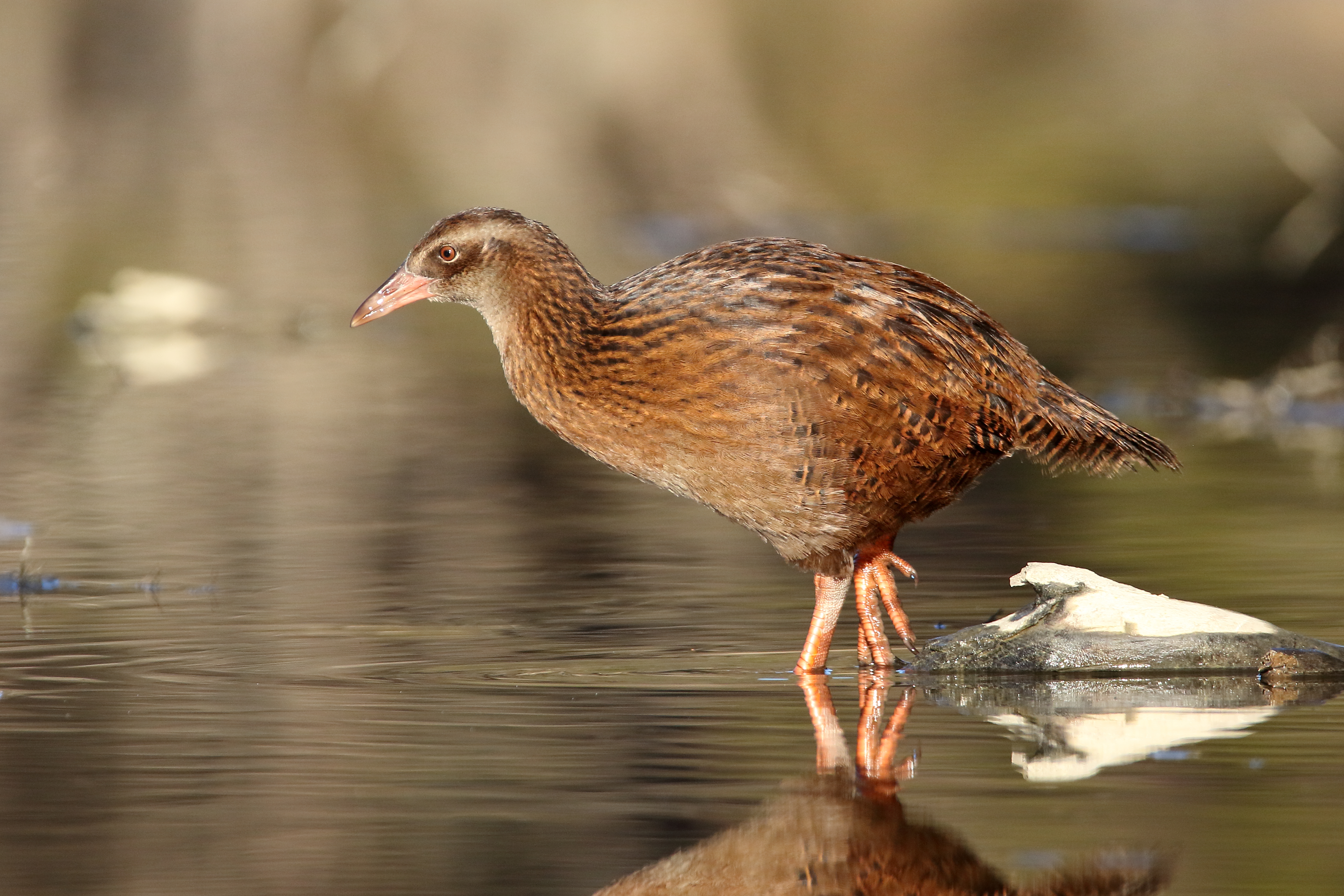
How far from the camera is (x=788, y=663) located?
8117 mm

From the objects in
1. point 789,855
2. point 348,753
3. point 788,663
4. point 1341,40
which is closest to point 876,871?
point 789,855

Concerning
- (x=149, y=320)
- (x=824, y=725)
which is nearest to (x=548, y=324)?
(x=824, y=725)

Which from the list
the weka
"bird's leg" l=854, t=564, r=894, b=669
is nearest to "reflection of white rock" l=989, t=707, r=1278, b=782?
"bird's leg" l=854, t=564, r=894, b=669

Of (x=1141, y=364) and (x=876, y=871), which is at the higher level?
(x=1141, y=364)

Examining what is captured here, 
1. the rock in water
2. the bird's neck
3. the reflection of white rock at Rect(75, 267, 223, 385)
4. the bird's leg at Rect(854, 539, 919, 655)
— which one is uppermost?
the reflection of white rock at Rect(75, 267, 223, 385)

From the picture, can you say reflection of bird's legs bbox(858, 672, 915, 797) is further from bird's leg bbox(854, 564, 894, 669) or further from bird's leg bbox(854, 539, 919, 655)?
bird's leg bbox(854, 539, 919, 655)

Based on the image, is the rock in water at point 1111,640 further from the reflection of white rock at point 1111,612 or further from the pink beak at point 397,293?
the pink beak at point 397,293

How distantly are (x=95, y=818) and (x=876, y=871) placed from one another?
1.94m

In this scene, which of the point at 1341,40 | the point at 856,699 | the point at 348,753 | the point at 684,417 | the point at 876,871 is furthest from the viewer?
the point at 1341,40

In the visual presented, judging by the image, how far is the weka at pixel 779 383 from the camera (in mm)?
8117

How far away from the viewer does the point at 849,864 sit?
223 inches

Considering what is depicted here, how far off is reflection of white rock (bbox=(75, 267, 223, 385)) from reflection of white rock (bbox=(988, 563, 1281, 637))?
10.1m

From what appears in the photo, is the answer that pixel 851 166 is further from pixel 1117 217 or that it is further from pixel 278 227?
pixel 278 227

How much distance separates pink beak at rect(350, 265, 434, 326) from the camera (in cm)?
858
